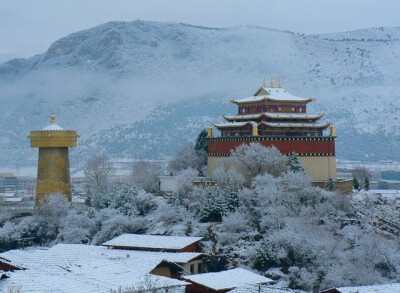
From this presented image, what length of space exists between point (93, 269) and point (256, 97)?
103 ft

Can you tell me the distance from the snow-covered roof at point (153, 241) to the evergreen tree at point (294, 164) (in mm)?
12070

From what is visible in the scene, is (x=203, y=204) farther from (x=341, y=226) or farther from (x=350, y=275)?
(x=350, y=275)

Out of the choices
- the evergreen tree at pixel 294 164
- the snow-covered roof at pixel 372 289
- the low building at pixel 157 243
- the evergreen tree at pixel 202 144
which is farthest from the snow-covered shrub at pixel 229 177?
the snow-covered roof at pixel 372 289

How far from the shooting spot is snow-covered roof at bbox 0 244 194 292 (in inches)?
1732

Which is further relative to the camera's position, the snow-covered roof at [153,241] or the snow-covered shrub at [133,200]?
the snow-covered shrub at [133,200]

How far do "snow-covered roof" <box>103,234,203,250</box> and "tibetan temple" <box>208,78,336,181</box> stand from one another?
1404cm

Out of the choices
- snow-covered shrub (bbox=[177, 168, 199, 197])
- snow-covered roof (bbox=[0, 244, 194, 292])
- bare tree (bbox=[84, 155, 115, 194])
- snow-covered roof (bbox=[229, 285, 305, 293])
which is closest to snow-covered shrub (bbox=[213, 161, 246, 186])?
snow-covered shrub (bbox=[177, 168, 199, 197])

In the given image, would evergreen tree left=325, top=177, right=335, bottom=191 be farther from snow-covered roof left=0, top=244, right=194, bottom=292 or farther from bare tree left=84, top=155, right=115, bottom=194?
bare tree left=84, top=155, right=115, bottom=194

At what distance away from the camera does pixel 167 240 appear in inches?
2420

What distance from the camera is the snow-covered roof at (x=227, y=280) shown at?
46.8 meters

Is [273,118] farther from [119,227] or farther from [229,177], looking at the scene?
[119,227]

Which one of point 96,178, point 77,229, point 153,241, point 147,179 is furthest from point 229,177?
point 96,178

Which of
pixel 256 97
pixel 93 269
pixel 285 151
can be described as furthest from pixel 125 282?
pixel 256 97

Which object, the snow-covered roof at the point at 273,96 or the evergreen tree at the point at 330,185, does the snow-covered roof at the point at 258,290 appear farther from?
the snow-covered roof at the point at 273,96
